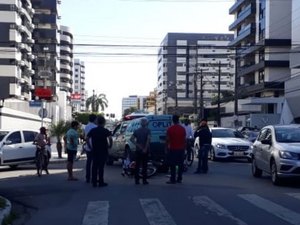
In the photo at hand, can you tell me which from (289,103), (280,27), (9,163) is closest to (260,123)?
(289,103)

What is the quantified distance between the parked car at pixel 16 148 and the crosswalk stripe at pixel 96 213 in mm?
10436

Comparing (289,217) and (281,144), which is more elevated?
(281,144)

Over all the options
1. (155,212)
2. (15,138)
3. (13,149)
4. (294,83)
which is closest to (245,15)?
(294,83)

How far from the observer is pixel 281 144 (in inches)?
603

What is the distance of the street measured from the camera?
1008 cm

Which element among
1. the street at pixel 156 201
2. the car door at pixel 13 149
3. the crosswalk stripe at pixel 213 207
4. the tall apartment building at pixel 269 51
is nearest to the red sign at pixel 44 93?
the tall apartment building at pixel 269 51

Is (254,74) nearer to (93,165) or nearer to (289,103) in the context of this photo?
(289,103)

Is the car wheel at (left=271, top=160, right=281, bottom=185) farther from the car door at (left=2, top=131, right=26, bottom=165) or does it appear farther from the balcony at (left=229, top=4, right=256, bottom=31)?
the balcony at (left=229, top=4, right=256, bottom=31)

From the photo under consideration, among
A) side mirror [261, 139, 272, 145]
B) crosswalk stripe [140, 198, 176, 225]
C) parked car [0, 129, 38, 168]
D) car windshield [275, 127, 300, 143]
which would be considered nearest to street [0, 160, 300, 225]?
crosswalk stripe [140, 198, 176, 225]

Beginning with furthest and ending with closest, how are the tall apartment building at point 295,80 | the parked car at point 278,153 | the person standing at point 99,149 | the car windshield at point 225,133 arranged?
the tall apartment building at point 295,80, the car windshield at point 225,133, the person standing at point 99,149, the parked car at point 278,153

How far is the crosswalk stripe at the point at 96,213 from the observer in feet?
32.3

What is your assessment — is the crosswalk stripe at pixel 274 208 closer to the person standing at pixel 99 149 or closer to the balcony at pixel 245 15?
the person standing at pixel 99 149

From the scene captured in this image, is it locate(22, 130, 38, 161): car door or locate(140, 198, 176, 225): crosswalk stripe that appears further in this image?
locate(22, 130, 38, 161): car door

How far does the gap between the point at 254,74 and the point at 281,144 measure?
76828mm
